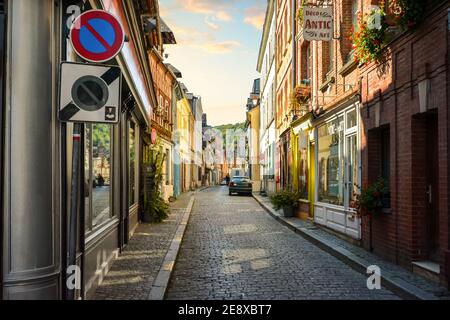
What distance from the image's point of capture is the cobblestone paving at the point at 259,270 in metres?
6.24

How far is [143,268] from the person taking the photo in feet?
24.2

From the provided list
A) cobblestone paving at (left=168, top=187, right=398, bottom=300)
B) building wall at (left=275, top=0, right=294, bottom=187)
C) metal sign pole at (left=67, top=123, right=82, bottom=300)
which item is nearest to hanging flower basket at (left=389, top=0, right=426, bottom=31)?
cobblestone paving at (left=168, top=187, right=398, bottom=300)

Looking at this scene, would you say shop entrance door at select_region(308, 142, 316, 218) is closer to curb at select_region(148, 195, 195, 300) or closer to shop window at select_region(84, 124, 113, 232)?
curb at select_region(148, 195, 195, 300)

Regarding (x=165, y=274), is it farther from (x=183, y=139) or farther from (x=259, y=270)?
(x=183, y=139)

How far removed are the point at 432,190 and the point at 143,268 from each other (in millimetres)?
4356

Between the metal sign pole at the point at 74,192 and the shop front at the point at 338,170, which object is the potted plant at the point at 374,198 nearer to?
the shop front at the point at 338,170

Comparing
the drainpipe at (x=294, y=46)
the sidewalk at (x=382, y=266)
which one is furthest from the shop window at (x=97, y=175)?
the drainpipe at (x=294, y=46)

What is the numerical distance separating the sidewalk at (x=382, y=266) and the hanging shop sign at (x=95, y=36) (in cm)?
430

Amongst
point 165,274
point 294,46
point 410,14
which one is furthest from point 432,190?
point 294,46

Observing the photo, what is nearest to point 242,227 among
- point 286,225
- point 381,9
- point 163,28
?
point 286,225

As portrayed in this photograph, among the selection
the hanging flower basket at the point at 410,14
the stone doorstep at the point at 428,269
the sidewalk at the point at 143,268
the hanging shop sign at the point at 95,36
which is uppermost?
the hanging flower basket at the point at 410,14
